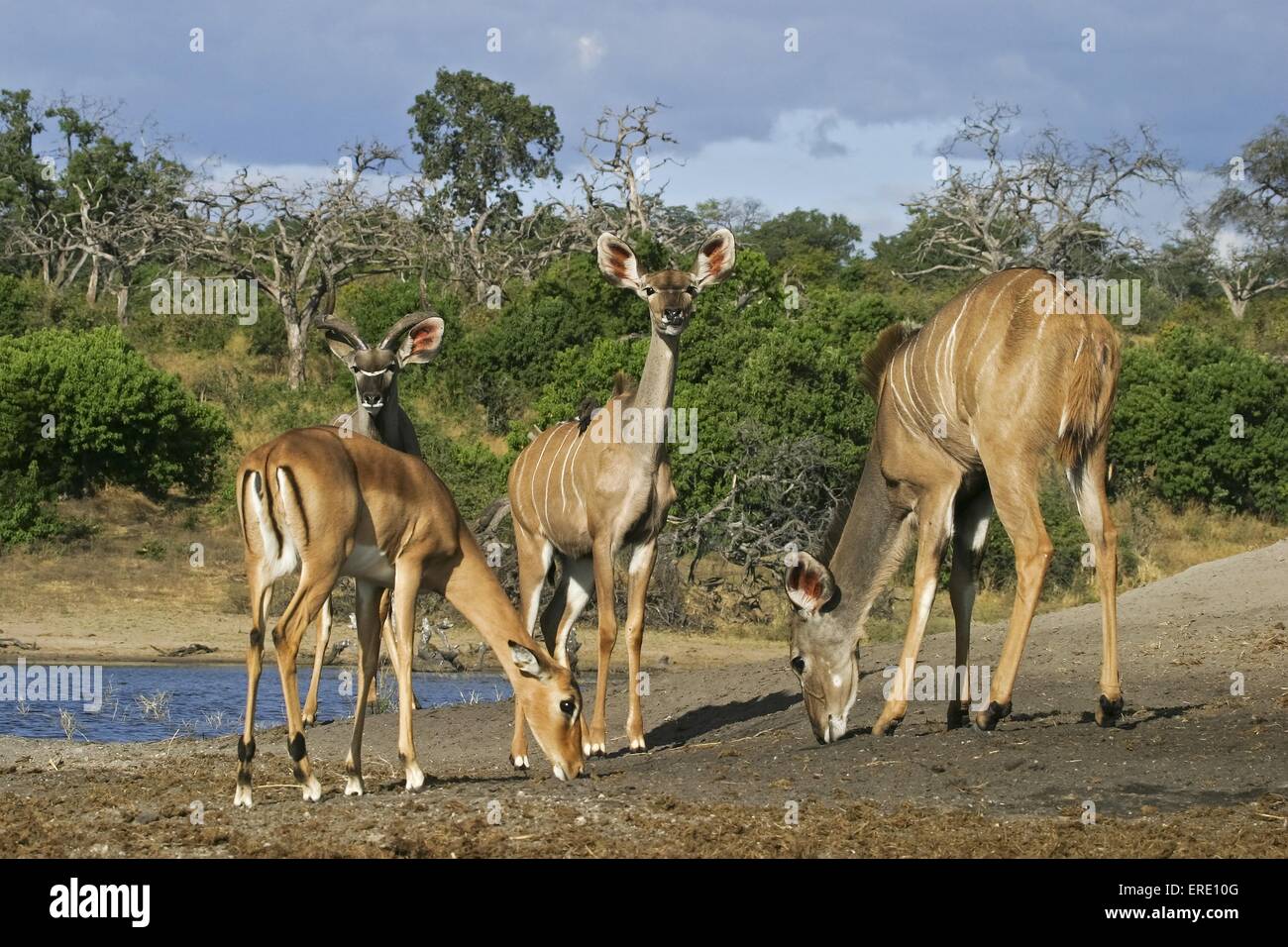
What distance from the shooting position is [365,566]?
8.27 m

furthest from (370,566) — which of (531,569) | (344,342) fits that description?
(344,342)

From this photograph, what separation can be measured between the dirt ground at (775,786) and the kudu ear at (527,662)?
559 mm

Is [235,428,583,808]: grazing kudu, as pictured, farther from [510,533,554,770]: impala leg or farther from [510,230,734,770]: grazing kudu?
[510,533,554,770]: impala leg

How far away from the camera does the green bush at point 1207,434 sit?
2948 cm

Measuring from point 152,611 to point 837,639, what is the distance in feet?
44.6

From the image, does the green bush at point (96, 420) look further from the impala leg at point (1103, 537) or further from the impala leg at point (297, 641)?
the impala leg at point (1103, 537)

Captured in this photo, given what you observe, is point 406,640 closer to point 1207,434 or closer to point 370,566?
point 370,566

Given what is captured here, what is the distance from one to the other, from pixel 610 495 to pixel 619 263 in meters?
1.74

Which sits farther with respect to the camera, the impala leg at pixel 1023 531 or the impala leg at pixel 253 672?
the impala leg at pixel 1023 531

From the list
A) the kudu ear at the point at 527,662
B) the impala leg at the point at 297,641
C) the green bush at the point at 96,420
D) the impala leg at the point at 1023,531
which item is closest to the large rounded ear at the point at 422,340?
the kudu ear at the point at 527,662

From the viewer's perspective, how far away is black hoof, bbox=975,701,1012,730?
9195mm

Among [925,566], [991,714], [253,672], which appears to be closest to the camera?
[253,672]
